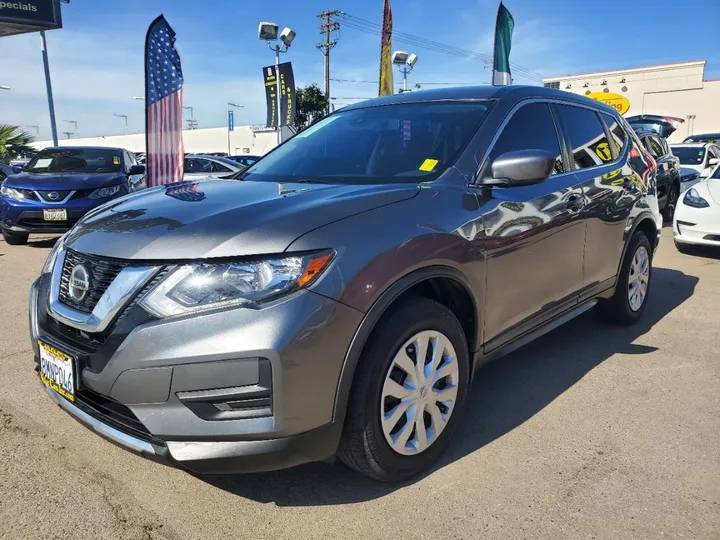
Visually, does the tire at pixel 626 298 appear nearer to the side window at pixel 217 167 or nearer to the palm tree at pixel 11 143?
the side window at pixel 217 167

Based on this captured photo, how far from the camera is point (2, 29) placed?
21297mm

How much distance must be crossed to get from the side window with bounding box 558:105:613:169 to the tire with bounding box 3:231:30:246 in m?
7.98

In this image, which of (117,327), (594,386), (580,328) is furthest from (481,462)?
(580,328)

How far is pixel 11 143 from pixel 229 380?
22.0m

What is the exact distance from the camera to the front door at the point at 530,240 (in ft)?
8.83

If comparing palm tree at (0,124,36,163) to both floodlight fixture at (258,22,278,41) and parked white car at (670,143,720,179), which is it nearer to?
floodlight fixture at (258,22,278,41)

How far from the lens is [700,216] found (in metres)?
7.36

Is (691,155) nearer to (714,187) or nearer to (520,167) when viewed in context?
(714,187)

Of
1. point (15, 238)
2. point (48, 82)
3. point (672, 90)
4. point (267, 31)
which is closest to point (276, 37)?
point (267, 31)

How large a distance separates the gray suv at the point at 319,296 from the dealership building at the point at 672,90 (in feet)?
133

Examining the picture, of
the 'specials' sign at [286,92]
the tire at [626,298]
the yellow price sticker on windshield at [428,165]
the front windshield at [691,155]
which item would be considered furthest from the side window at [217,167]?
the yellow price sticker on windshield at [428,165]

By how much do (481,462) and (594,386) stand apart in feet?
3.92

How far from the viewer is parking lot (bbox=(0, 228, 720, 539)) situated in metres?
2.09

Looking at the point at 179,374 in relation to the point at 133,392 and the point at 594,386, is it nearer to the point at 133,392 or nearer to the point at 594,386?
the point at 133,392
